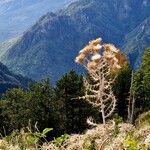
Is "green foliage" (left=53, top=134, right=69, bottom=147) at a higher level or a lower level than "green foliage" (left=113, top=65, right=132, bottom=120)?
lower

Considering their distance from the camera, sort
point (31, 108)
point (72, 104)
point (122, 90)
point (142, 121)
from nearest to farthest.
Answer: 1. point (142, 121)
2. point (31, 108)
3. point (72, 104)
4. point (122, 90)

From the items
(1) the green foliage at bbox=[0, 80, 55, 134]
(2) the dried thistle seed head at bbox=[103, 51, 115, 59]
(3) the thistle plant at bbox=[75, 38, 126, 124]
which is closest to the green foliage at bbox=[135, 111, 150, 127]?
(3) the thistle plant at bbox=[75, 38, 126, 124]

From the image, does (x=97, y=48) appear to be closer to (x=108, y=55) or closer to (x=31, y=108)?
(x=108, y=55)

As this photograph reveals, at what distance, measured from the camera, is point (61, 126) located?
98.1 metres

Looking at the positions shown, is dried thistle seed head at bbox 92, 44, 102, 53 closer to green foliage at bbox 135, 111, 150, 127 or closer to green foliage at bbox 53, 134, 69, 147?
green foliage at bbox 53, 134, 69, 147

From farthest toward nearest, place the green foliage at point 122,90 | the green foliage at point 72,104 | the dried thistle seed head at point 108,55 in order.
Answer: the green foliage at point 122,90 < the green foliage at point 72,104 < the dried thistle seed head at point 108,55

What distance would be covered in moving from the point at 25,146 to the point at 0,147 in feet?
2.47

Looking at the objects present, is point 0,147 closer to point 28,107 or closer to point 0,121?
point 28,107

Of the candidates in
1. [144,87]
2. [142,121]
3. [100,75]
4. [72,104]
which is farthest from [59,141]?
[144,87]

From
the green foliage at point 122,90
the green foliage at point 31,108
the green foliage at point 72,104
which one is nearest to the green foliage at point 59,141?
the green foliage at point 31,108

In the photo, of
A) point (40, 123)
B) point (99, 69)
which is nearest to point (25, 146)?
point (99, 69)

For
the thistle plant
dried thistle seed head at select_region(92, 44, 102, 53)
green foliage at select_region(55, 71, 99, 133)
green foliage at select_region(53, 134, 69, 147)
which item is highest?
green foliage at select_region(55, 71, 99, 133)

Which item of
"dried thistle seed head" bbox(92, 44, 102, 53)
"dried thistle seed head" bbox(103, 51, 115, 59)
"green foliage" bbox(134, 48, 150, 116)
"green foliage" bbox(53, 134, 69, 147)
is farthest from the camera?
"green foliage" bbox(134, 48, 150, 116)

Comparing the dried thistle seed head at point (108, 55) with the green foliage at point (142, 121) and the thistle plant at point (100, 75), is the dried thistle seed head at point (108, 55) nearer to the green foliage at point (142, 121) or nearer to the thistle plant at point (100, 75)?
the thistle plant at point (100, 75)
